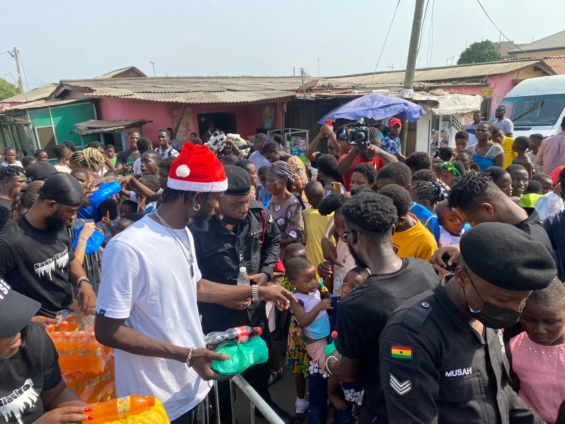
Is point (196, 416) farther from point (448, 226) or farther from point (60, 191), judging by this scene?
point (448, 226)

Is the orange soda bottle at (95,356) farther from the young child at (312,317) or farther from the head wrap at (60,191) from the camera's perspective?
the young child at (312,317)

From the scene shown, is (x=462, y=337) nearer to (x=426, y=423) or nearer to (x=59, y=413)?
(x=426, y=423)

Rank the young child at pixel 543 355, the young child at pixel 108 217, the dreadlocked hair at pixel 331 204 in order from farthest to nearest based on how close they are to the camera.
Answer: the young child at pixel 108 217, the dreadlocked hair at pixel 331 204, the young child at pixel 543 355

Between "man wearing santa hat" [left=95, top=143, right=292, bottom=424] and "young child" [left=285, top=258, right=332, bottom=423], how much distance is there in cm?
107

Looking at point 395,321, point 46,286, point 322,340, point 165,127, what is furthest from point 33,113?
point 395,321

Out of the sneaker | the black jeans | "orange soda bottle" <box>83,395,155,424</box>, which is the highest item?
"orange soda bottle" <box>83,395,155,424</box>

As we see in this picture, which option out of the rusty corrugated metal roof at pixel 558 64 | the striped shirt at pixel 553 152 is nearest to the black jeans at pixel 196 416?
the striped shirt at pixel 553 152

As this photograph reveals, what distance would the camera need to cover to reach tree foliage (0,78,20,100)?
52.9 metres

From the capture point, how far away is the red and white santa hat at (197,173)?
215 centimetres

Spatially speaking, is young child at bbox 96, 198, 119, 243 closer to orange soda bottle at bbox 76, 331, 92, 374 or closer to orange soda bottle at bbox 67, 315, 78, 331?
orange soda bottle at bbox 67, 315, 78, 331

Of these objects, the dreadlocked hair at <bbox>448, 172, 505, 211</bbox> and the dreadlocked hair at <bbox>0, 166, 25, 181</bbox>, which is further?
the dreadlocked hair at <bbox>0, 166, 25, 181</bbox>

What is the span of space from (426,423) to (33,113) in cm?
1532

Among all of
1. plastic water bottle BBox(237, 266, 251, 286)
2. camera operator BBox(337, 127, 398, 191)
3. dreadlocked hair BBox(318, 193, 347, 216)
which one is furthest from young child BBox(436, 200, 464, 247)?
camera operator BBox(337, 127, 398, 191)

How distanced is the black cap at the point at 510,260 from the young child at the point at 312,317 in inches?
70.1
